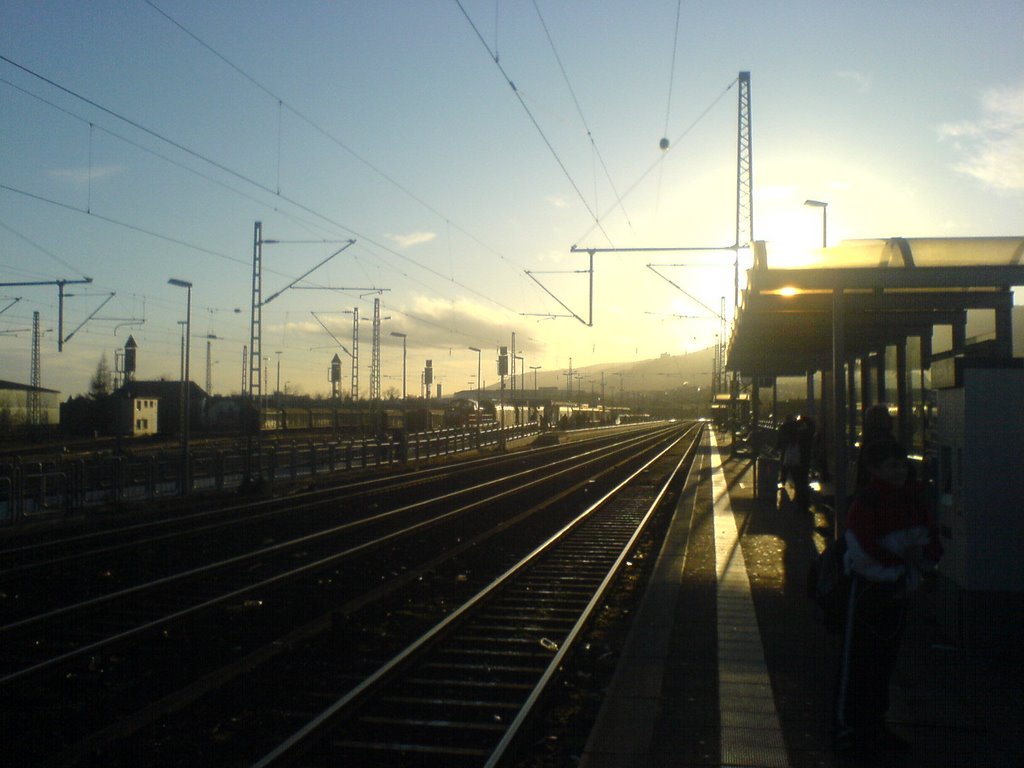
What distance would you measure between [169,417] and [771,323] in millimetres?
57932

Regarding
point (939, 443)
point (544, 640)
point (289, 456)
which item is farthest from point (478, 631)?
point (289, 456)

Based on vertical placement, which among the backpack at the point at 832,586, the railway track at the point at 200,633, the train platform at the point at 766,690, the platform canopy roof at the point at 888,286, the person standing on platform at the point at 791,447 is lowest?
the railway track at the point at 200,633

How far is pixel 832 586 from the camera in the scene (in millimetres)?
5902

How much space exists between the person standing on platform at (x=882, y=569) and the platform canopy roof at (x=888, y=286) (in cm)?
448

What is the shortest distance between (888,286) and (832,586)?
15.2 feet

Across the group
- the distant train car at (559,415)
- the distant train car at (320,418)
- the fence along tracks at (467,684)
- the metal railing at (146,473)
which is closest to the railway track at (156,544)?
the metal railing at (146,473)

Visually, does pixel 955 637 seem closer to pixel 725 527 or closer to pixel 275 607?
pixel 275 607

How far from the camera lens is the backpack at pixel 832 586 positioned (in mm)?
5793

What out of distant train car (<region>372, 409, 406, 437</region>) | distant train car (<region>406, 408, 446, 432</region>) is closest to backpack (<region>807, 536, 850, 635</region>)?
distant train car (<region>372, 409, 406, 437</region>)

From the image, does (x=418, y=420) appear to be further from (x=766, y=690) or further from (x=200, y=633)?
(x=766, y=690)

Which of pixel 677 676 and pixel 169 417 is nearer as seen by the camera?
pixel 677 676

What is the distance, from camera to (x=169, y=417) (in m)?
66.1

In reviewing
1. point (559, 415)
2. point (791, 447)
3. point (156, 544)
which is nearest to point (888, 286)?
point (791, 447)

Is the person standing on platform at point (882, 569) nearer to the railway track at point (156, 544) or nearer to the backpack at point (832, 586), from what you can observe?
the backpack at point (832, 586)
